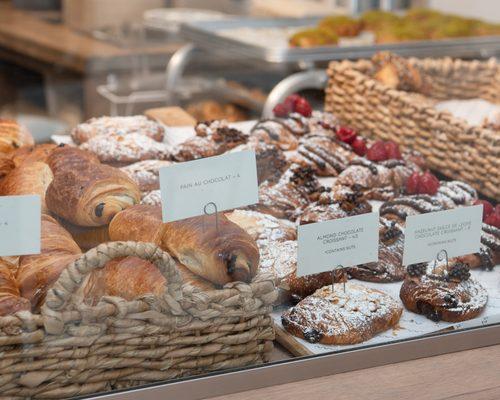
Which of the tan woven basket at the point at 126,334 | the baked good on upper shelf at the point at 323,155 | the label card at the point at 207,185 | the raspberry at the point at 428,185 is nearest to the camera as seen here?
the tan woven basket at the point at 126,334

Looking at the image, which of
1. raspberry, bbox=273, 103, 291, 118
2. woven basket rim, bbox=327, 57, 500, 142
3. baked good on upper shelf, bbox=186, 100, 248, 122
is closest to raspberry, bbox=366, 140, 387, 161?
woven basket rim, bbox=327, 57, 500, 142

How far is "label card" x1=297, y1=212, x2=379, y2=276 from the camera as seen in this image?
44.2 inches

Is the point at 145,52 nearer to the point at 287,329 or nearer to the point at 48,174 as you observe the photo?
the point at 48,174

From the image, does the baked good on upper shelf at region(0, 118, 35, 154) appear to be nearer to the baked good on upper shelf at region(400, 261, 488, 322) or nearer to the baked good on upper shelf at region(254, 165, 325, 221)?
the baked good on upper shelf at region(254, 165, 325, 221)

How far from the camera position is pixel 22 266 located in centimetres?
103

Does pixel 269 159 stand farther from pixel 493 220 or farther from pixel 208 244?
pixel 208 244

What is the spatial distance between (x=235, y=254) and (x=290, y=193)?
1.41 ft

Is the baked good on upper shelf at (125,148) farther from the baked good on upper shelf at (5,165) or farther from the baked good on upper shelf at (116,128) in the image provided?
the baked good on upper shelf at (5,165)

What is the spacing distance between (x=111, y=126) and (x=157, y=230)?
623 mm

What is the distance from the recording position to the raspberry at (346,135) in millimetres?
1782

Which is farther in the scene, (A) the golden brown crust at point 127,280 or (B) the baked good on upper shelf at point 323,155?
(B) the baked good on upper shelf at point 323,155

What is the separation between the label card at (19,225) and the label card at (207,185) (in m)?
0.15

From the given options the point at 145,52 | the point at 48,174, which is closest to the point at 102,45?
the point at 145,52

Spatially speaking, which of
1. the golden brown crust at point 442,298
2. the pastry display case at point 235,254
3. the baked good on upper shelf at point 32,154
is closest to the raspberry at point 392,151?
the pastry display case at point 235,254
